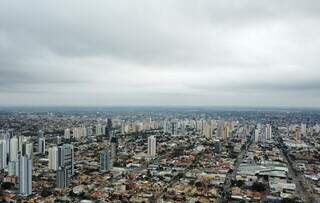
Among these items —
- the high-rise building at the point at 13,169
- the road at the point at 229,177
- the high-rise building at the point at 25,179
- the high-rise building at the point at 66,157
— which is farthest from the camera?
the high-rise building at the point at 66,157

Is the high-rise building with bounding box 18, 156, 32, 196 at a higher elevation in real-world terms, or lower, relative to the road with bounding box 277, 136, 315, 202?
higher

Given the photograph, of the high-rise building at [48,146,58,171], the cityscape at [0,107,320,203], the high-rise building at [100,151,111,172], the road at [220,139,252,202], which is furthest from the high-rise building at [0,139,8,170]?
the road at [220,139,252,202]

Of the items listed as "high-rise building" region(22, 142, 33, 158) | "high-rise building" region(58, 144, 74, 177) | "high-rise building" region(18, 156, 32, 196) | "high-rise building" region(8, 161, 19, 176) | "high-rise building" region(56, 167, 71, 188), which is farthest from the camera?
"high-rise building" region(22, 142, 33, 158)

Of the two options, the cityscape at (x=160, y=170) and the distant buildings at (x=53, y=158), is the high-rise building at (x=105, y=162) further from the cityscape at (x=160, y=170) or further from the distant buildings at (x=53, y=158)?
the distant buildings at (x=53, y=158)

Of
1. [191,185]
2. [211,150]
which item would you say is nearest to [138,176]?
[191,185]

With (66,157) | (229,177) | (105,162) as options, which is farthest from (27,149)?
(229,177)

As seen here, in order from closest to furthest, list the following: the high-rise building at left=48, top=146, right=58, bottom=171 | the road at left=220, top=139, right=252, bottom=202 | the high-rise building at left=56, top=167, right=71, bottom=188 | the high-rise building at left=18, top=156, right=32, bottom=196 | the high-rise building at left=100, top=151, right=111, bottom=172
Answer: the high-rise building at left=18, top=156, right=32, bottom=196, the road at left=220, top=139, right=252, bottom=202, the high-rise building at left=56, top=167, right=71, bottom=188, the high-rise building at left=48, top=146, right=58, bottom=171, the high-rise building at left=100, top=151, right=111, bottom=172

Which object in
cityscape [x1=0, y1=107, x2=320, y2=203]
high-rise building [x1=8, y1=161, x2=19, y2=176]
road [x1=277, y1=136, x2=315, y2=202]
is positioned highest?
high-rise building [x1=8, y1=161, x2=19, y2=176]

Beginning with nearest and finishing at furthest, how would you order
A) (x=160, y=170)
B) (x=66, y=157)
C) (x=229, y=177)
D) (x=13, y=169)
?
(x=13, y=169), (x=66, y=157), (x=229, y=177), (x=160, y=170)

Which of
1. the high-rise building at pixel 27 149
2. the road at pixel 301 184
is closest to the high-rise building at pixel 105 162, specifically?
the high-rise building at pixel 27 149

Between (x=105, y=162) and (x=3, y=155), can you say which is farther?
(x=3, y=155)

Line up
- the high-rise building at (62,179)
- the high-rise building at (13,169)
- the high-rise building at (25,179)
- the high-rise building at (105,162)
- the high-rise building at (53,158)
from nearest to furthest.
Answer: the high-rise building at (25,179) → the high-rise building at (62,179) → the high-rise building at (13,169) → the high-rise building at (53,158) → the high-rise building at (105,162)

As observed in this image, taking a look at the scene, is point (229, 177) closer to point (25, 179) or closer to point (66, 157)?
point (66, 157)

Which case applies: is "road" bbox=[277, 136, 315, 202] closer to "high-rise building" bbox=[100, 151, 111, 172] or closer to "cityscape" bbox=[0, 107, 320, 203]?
"cityscape" bbox=[0, 107, 320, 203]
